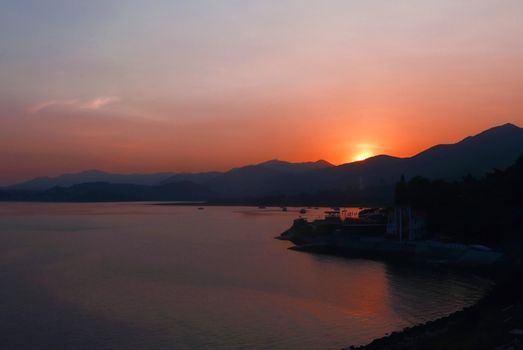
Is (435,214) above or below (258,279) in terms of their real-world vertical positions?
above

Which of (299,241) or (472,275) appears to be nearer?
(472,275)

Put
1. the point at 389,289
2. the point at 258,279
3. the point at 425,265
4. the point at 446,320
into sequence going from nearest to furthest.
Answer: the point at 446,320
the point at 389,289
the point at 258,279
the point at 425,265

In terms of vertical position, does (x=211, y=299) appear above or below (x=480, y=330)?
below

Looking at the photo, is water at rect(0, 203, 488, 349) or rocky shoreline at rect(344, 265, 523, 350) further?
water at rect(0, 203, 488, 349)

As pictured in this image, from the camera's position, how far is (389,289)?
25375 mm

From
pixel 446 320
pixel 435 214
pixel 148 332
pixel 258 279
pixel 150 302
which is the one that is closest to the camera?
pixel 446 320

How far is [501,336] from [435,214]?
31.2 metres

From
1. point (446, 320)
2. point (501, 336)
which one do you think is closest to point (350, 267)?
point (446, 320)

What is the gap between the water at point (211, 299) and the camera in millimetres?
17219

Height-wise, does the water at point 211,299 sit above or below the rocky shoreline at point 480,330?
below

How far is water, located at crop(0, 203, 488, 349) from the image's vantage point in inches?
678

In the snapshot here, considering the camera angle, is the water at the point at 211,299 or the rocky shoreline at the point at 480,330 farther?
the water at the point at 211,299

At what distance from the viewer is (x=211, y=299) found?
22969 millimetres

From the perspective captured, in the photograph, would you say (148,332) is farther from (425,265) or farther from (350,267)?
(425,265)
